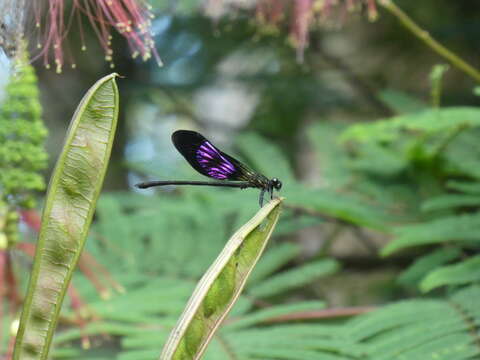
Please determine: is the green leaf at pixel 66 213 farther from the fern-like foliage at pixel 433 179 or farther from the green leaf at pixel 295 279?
the green leaf at pixel 295 279

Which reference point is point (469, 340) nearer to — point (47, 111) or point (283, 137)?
point (283, 137)

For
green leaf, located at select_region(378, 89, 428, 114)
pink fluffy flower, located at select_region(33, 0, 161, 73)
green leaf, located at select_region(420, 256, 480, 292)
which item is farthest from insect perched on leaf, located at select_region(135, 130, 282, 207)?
green leaf, located at select_region(378, 89, 428, 114)

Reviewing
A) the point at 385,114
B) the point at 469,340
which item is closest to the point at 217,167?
the point at 469,340

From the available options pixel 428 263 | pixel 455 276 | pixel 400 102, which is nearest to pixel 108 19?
pixel 455 276

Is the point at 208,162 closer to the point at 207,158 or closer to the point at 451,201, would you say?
the point at 207,158

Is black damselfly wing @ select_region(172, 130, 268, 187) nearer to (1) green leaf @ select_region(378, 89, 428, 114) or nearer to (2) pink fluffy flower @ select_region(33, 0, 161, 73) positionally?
(2) pink fluffy flower @ select_region(33, 0, 161, 73)

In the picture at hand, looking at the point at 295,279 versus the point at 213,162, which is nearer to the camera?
the point at 213,162

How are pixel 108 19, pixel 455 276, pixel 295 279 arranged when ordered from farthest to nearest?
1. pixel 295 279
2. pixel 455 276
3. pixel 108 19

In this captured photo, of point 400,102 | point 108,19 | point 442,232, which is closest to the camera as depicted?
point 108,19
